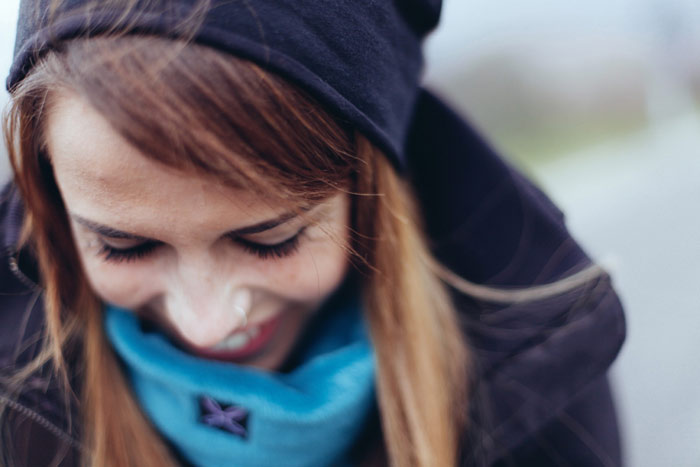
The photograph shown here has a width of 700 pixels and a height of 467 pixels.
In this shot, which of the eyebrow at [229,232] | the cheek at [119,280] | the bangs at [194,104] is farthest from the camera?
the cheek at [119,280]

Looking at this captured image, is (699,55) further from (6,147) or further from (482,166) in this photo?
(6,147)

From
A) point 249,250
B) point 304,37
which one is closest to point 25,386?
point 249,250

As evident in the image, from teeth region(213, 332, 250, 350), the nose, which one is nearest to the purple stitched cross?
teeth region(213, 332, 250, 350)

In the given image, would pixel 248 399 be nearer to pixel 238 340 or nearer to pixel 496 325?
pixel 238 340

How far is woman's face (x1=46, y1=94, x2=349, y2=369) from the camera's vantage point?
749mm

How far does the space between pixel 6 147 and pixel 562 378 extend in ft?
3.63

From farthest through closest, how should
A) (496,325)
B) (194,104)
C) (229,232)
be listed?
(496,325), (229,232), (194,104)

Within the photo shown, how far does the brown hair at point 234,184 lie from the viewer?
0.68 m

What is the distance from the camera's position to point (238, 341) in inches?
43.2

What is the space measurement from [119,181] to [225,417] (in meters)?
0.54

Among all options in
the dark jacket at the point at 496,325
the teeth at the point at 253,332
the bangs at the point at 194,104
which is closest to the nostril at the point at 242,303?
the teeth at the point at 253,332

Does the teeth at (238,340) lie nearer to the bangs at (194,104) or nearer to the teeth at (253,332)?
the teeth at (253,332)

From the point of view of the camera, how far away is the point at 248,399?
41.3 inches

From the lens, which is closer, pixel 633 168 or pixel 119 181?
pixel 119 181
